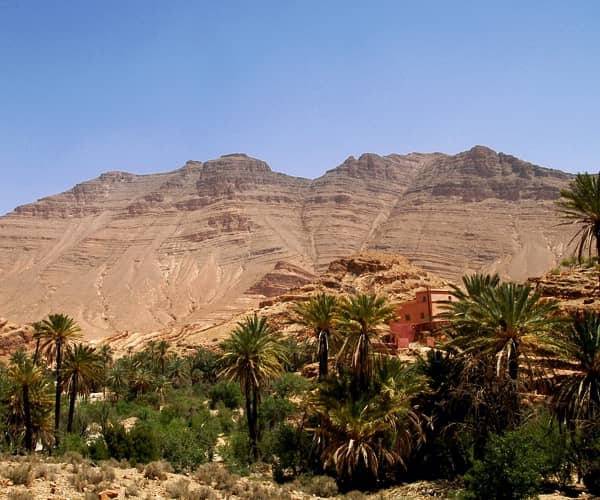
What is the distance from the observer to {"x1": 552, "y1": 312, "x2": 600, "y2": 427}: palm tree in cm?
2098

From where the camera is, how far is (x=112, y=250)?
19775cm

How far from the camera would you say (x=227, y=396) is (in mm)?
56125

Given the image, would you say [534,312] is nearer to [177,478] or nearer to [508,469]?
[508,469]

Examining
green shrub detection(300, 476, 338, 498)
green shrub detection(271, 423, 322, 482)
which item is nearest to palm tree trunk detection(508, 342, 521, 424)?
green shrub detection(300, 476, 338, 498)

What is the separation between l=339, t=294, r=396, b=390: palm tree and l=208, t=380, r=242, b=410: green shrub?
29.0 m

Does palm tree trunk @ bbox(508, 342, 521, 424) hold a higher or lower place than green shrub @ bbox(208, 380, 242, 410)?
higher

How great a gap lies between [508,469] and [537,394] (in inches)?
435

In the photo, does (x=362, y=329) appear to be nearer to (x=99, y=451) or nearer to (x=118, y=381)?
(x=99, y=451)

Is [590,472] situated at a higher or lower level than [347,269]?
lower

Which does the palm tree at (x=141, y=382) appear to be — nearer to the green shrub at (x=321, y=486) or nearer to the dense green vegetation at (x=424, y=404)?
the dense green vegetation at (x=424, y=404)

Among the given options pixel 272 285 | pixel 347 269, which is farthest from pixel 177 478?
pixel 272 285

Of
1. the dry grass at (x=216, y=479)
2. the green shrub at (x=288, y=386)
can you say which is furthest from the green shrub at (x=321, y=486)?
the green shrub at (x=288, y=386)

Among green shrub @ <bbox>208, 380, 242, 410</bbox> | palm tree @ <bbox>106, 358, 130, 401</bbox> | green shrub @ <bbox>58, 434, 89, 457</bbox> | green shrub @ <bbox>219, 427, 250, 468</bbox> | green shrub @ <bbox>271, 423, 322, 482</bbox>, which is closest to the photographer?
green shrub @ <bbox>271, 423, 322, 482</bbox>

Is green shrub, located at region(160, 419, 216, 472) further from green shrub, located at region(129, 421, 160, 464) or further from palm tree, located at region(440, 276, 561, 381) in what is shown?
palm tree, located at region(440, 276, 561, 381)
